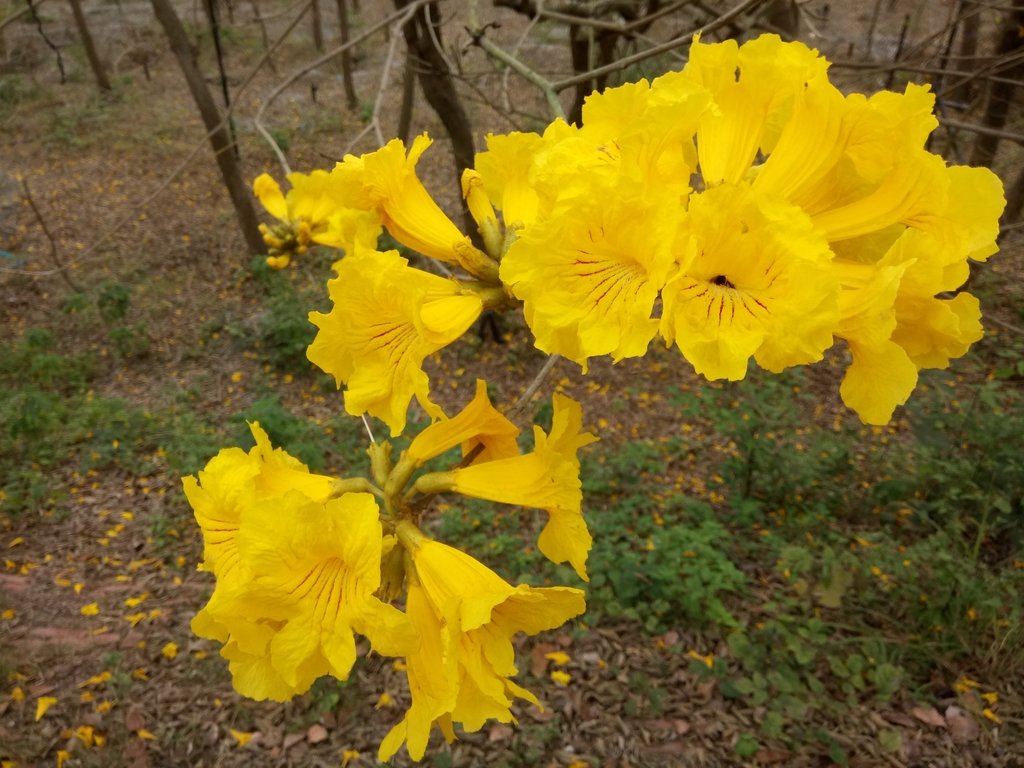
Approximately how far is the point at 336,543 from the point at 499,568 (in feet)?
12.7

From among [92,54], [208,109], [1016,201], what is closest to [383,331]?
[1016,201]

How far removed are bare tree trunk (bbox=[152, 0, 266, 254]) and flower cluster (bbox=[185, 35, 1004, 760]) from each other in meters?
6.60

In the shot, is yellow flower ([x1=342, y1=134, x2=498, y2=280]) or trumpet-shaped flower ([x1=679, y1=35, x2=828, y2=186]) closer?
trumpet-shaped flower ([x1=679, y1=35, x2=828, y2=186])

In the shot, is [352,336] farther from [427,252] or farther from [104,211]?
[104,211]

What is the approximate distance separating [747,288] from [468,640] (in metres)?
0.75

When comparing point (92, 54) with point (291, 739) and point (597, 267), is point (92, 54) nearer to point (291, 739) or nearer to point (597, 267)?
point (291, 739)

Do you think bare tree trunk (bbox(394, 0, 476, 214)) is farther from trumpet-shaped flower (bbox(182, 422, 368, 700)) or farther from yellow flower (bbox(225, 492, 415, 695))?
yellow flower (bbox(225, 492, 415, 695))

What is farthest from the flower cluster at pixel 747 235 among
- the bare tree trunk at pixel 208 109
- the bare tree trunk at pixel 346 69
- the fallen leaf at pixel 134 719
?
the bare tree trunk at pixel 346 69

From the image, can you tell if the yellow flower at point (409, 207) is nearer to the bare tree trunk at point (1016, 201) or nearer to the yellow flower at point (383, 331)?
the yellow flower at point (383, 331)

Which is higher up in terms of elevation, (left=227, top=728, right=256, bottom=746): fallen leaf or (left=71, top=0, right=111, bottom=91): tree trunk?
(left=71, top=0, right=111, bottom=91): tree trunk

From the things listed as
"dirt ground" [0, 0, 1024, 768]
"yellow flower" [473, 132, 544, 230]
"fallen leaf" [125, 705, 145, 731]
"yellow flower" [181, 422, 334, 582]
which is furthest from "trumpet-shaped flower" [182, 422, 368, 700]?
"fallen leaf" [125, 705, 145, 731]

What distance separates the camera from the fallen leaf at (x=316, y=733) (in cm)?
389

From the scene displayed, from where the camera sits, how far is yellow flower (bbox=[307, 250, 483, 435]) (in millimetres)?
1060

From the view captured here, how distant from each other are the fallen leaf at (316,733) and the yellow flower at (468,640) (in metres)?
3.07
